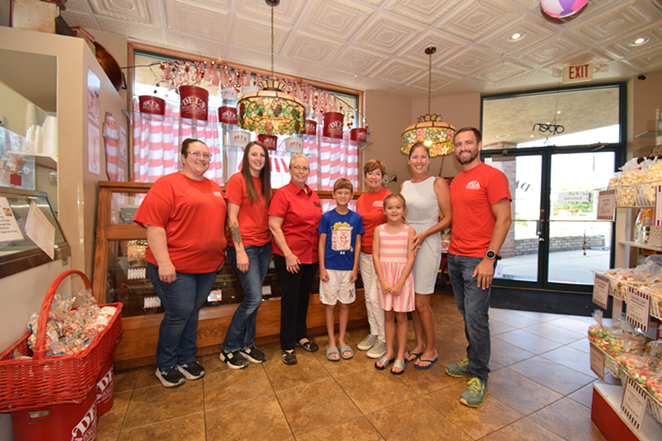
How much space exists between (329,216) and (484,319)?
1.27 meters

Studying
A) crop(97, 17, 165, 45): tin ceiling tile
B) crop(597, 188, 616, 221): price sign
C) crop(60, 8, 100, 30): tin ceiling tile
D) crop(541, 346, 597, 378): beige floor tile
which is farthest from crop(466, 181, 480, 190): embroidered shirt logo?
crop(60, 8, 100, 30): tin ceiling tile

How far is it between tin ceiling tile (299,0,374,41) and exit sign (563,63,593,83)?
114 inches

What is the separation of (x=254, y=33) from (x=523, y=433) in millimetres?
4061

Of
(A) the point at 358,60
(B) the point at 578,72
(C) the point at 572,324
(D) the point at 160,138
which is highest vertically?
(A) the point at 358,60

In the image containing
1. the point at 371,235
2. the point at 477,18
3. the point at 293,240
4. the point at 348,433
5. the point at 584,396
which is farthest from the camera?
the point at 477,18

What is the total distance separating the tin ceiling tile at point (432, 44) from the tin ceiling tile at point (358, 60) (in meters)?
0.31

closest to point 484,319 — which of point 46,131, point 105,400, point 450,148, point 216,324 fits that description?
point 450,148

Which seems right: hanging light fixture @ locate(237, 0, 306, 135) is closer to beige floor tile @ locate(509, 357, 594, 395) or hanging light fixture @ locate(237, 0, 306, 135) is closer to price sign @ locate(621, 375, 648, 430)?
price sign @ locate(621, 375, 648, 430)

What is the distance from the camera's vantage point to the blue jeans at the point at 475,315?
5.95ft

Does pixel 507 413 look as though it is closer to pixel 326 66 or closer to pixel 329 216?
pixel 329 216

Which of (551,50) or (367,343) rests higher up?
(551,50)

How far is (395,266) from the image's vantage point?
2.08m

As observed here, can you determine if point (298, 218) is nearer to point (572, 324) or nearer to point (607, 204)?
point (607, 204)

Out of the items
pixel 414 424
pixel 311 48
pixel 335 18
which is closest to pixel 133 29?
pixel 311 48
